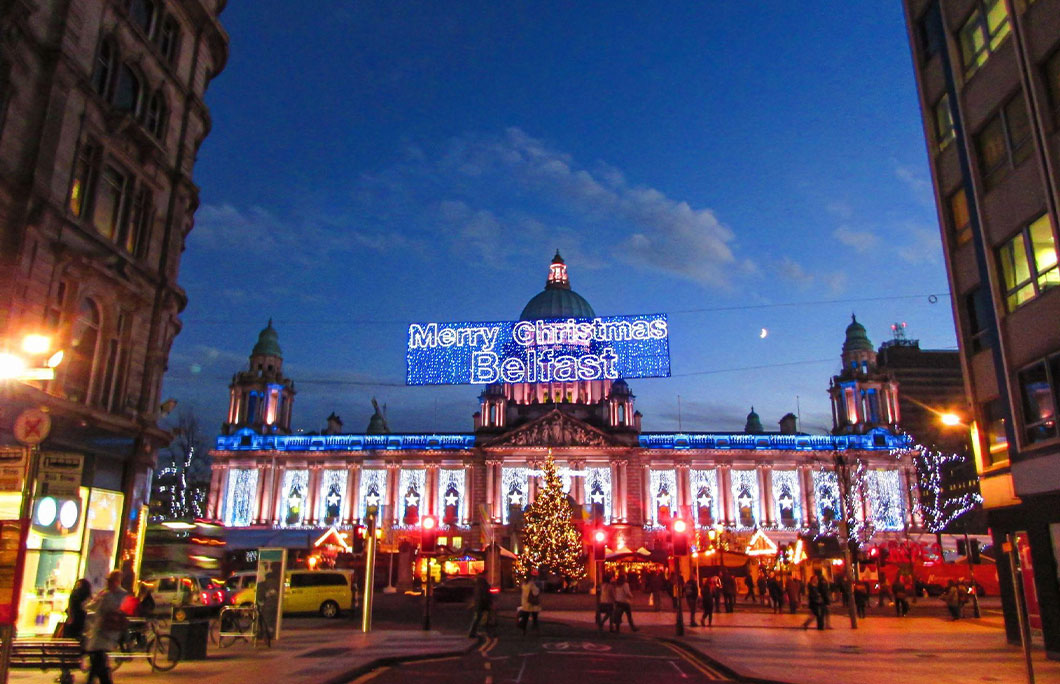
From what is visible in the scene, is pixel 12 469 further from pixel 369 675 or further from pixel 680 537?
pixel 680 537

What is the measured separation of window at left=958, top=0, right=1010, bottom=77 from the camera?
814 inches

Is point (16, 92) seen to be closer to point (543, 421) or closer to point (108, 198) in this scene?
point (108, 198)

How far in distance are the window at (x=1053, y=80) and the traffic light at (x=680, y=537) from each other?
16.7 metres

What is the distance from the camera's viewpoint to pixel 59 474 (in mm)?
14945

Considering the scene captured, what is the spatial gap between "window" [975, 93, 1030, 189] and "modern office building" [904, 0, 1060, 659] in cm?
Answer: 3

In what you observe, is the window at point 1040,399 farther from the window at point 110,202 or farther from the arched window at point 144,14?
the arched window at point 144,14

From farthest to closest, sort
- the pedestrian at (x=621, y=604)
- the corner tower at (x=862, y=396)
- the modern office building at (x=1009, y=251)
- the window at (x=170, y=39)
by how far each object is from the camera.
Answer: the corner tower at (x=862, y=396) < the pedestrian at (x=621, y=604) < the window at (x=170, y=39) < the modern office building at (x=1009, y=251)

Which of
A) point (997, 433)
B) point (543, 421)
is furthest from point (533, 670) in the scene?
point (543, 421)

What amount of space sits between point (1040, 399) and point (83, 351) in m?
24.0

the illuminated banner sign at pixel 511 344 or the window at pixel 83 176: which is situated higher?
the illuminated banner sign at pixel 511 344

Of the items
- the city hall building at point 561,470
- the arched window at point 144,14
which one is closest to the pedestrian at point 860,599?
the arched window at point 144,14

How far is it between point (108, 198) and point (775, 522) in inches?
3130

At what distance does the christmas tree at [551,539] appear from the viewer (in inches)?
2167

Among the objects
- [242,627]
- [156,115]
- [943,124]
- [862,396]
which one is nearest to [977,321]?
[943,124]
